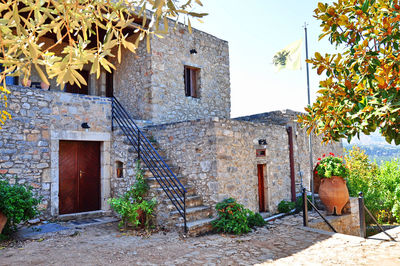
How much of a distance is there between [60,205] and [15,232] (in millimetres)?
1461

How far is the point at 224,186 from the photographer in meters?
6.89

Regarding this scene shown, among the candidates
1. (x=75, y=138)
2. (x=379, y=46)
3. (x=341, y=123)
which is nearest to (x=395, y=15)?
(x=379, y=46)

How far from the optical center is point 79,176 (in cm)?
789

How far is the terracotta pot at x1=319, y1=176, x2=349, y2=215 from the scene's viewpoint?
789 centimetres

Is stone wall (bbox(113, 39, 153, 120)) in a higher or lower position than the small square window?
higher

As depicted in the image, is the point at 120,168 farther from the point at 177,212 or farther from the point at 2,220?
the point at 2,220

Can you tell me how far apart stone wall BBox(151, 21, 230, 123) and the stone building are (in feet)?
0.12

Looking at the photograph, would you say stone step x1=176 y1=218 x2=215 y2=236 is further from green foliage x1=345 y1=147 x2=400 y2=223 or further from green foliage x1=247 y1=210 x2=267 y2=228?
green foliage x1=345 y1=147 x2=400 y2=223

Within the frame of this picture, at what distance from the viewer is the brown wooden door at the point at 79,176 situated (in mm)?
7621

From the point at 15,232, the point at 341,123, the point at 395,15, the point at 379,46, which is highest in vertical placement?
the point at 395,15

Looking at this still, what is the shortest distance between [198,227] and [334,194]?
381 centimetres

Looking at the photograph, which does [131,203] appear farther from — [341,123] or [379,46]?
[379,46]

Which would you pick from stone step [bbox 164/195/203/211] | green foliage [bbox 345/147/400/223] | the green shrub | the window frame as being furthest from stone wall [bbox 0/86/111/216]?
green foliage [bbox 345/147/400/223]

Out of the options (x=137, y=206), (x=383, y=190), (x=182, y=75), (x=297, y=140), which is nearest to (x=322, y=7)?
(x=137, y=206)
